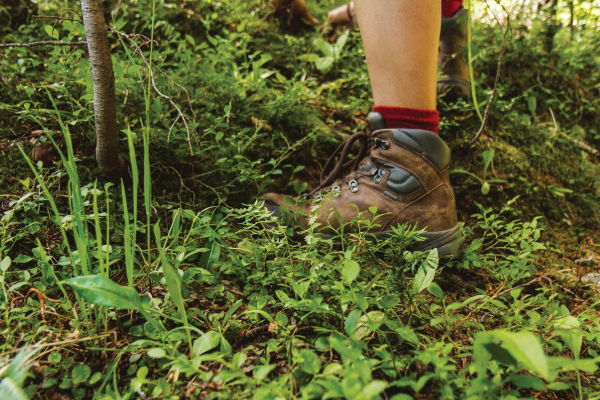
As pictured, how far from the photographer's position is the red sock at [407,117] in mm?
1504

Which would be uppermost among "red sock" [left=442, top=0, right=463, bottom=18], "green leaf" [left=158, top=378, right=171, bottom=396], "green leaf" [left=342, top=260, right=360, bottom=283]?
"red sock" [left=442, top=0, right=463, bottom=18]

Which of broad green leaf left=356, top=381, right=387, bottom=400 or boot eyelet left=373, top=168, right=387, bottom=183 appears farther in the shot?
boot eyelet left=373, top=168, right=387, bottom=183

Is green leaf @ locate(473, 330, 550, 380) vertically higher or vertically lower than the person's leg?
lower

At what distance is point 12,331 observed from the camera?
35.3 inches

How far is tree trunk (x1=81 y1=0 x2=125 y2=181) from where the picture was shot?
1.11m

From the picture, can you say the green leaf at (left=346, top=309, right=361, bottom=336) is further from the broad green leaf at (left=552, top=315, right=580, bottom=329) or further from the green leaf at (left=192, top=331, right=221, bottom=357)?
the broad green leaf at (left=552, top=315, right=580, bottom=329)

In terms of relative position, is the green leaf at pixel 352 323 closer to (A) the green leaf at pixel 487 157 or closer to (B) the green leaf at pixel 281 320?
(B) the green leaf at pixel 281 320

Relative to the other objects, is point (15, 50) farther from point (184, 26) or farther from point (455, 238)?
point (455, 238)

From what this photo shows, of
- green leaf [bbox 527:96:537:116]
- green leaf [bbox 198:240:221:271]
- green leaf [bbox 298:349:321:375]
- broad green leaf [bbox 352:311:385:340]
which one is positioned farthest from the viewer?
green leaf [bbox 527:96:537:116]

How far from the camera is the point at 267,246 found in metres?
1.23

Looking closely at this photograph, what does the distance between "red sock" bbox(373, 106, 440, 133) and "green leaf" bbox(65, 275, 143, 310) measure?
1.21 m

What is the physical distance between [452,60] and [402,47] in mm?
1075

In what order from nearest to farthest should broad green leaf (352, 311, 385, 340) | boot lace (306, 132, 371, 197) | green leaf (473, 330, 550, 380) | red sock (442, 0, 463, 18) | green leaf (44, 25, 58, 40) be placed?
green leaf (473, 330, 550, 380) → broad green leaf (352, 311, 385, 340) → green leaf (44, 25, 58, 40) → boot lace (306, 132, 371, 197) → red sock (442, 0, 463, 18)

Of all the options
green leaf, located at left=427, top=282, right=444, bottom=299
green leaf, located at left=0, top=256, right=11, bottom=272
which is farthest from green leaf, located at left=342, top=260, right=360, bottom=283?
green leaf, located at left=0, top=256, right=11, bottom=272
